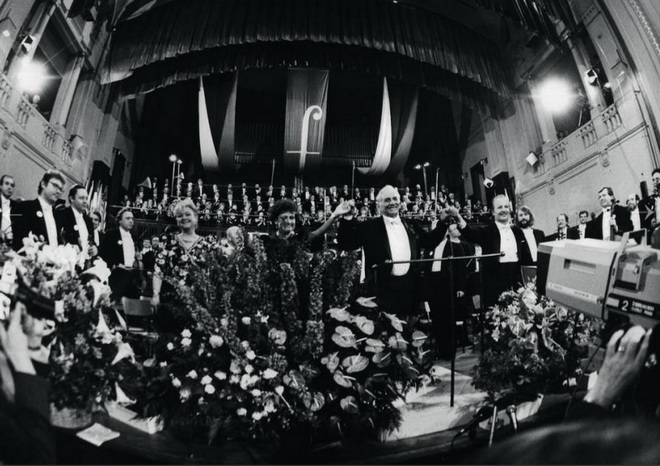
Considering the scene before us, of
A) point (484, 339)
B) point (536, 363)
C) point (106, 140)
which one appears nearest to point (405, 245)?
point (484, 339)

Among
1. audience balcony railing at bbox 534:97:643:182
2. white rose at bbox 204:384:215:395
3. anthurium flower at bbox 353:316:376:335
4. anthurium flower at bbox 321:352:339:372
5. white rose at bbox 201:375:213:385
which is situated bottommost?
white rose at bbox 204:384:215:395

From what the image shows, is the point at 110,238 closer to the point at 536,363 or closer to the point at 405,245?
the point at 405,245

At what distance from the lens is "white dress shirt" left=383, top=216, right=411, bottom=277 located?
9.14 feet

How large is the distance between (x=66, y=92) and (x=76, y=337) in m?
8.68

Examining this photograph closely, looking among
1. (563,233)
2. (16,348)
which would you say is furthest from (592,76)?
(16,348)

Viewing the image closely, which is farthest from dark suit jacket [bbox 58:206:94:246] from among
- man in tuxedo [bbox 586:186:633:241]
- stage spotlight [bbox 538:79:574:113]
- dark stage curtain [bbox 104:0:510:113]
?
stage spotlight [bbox 538:79:574:113]

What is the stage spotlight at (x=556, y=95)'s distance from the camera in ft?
26.6

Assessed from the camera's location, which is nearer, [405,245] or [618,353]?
[618,353]

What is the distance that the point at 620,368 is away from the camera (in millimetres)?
673

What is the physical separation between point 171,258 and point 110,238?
1345 mm

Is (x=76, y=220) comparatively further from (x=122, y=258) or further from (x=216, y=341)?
(x=216, y=341)

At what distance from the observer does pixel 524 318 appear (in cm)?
200

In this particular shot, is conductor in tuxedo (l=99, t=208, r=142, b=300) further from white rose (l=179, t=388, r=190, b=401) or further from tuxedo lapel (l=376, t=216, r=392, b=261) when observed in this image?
tuxedo lapel (l=376, t=216, r=392, b=261)

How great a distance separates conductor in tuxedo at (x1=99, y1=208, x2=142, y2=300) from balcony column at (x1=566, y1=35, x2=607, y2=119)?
8.08 meters
